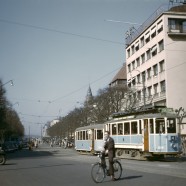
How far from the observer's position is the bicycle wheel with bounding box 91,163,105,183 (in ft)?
A: 40.8

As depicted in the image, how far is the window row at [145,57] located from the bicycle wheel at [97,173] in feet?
125

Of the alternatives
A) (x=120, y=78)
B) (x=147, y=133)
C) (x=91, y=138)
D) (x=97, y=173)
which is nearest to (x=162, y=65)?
(x=91, y=138)

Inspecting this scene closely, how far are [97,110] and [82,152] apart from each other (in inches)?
766

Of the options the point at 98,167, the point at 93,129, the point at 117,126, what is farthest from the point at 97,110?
the point at 98,167

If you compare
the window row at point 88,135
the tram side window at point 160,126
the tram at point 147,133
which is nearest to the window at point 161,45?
the window row at point 88,135

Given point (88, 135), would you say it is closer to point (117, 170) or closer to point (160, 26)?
point (160, 26)

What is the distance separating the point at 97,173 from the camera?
12633 mm

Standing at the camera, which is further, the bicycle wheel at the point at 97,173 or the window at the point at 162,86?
the window at the point at 162,86

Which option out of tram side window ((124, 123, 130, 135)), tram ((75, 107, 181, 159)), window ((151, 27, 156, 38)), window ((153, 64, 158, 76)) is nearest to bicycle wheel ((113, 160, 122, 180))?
tram ((75, 107, 181, 159))

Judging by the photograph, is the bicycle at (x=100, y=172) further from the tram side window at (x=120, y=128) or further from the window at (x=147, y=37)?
the window at (x=147, y=37)

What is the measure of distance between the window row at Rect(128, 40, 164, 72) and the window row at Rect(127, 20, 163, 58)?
1.67m

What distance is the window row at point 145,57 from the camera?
5094cm

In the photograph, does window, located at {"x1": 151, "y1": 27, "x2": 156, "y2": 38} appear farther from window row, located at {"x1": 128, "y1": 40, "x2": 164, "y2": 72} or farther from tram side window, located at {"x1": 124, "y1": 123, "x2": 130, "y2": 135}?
tram side window, located at {"x1": 124, "y1": 123, "x2": 130, "y2": 135}

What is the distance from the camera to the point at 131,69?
6375 centimetres
